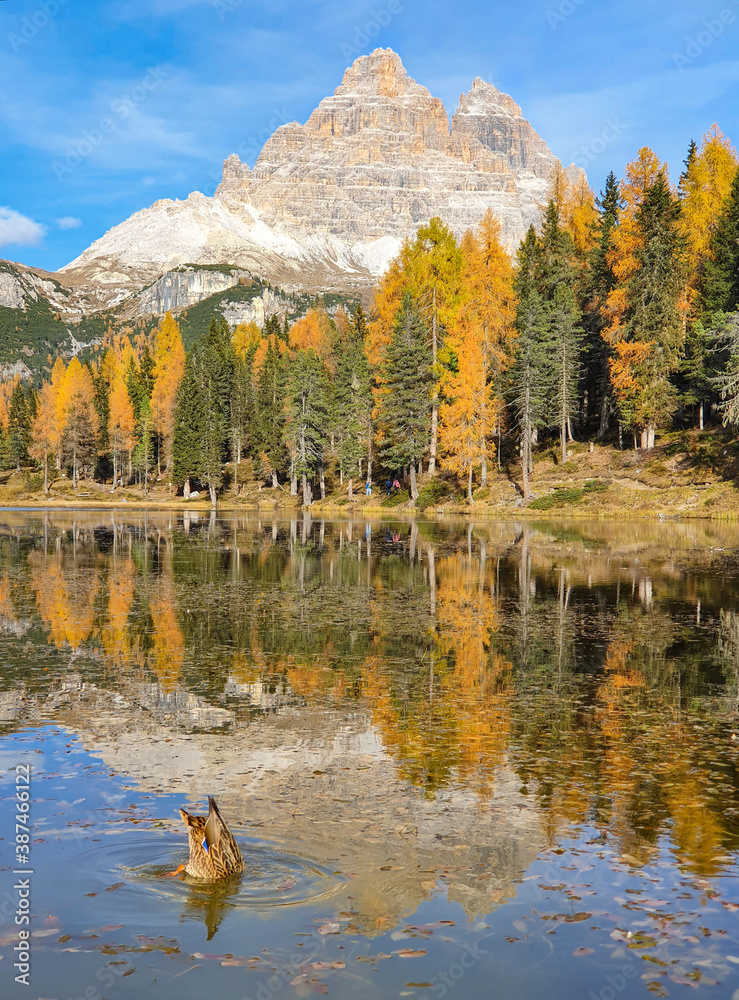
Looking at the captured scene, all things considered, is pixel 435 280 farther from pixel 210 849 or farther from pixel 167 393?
pixel 210 849

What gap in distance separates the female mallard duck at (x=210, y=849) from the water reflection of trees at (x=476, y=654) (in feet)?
8.28

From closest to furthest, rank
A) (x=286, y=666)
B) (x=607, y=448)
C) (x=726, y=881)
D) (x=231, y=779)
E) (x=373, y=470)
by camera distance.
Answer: (x=726, y=881) → (x=231, y=779) → (x=286, y=666) → (x=607, y=448) → (x=373, y=470)

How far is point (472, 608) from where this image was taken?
66.3 ft

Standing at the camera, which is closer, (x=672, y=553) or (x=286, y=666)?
(x=286, y=666)

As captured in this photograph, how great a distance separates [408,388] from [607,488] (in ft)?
57.7

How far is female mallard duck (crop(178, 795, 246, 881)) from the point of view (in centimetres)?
634

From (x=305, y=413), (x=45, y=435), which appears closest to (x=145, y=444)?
(x=45, y=435)

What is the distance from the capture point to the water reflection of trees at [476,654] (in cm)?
865

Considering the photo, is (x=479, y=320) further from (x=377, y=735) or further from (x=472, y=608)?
(x=377, y=735)

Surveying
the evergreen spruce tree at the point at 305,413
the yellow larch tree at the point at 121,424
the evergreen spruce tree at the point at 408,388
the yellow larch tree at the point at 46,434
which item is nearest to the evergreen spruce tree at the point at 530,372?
the evergreen spruce tree at the point at 408,388

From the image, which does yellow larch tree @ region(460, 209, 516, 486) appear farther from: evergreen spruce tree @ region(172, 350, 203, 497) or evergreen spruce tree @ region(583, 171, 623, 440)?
evergreen spruce tree @ region(172, 350, 203, 497)

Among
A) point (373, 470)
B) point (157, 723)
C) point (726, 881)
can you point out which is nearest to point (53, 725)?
point (157, 723)

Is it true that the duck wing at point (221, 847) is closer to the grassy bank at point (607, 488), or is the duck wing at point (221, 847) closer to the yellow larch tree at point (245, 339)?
the grassy bank at point (607, 488)

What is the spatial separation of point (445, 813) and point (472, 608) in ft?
41.6
